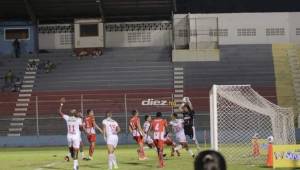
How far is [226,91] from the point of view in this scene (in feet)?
86.7

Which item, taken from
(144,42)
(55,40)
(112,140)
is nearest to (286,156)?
(112,140)

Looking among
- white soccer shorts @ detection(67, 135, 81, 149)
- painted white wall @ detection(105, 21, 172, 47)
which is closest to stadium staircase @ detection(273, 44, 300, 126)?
painted white wall @ detection(105, 21, 172, 47)

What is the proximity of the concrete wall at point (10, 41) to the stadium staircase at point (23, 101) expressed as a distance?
240cm

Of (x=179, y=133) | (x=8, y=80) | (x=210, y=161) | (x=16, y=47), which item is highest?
(x=16, y=47)

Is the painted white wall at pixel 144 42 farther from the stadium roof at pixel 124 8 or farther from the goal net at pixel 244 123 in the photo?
the goal net at pixel 244 123

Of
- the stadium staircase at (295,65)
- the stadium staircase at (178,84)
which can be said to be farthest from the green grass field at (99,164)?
the stadium staircase at (295,65)

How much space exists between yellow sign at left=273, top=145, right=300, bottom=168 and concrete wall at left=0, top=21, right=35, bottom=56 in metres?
32.8

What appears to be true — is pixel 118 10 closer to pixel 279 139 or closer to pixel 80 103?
pixel 80 103

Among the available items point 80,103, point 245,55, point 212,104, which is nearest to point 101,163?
point 212,104

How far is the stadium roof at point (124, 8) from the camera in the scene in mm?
48938

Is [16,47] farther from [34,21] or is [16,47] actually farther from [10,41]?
[34,21]

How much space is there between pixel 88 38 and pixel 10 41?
20.4 ft

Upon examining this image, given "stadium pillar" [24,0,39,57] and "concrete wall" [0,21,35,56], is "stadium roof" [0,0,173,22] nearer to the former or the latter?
"stadium pillar" [24,0,39,57]

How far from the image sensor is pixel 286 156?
2127 centimetres
